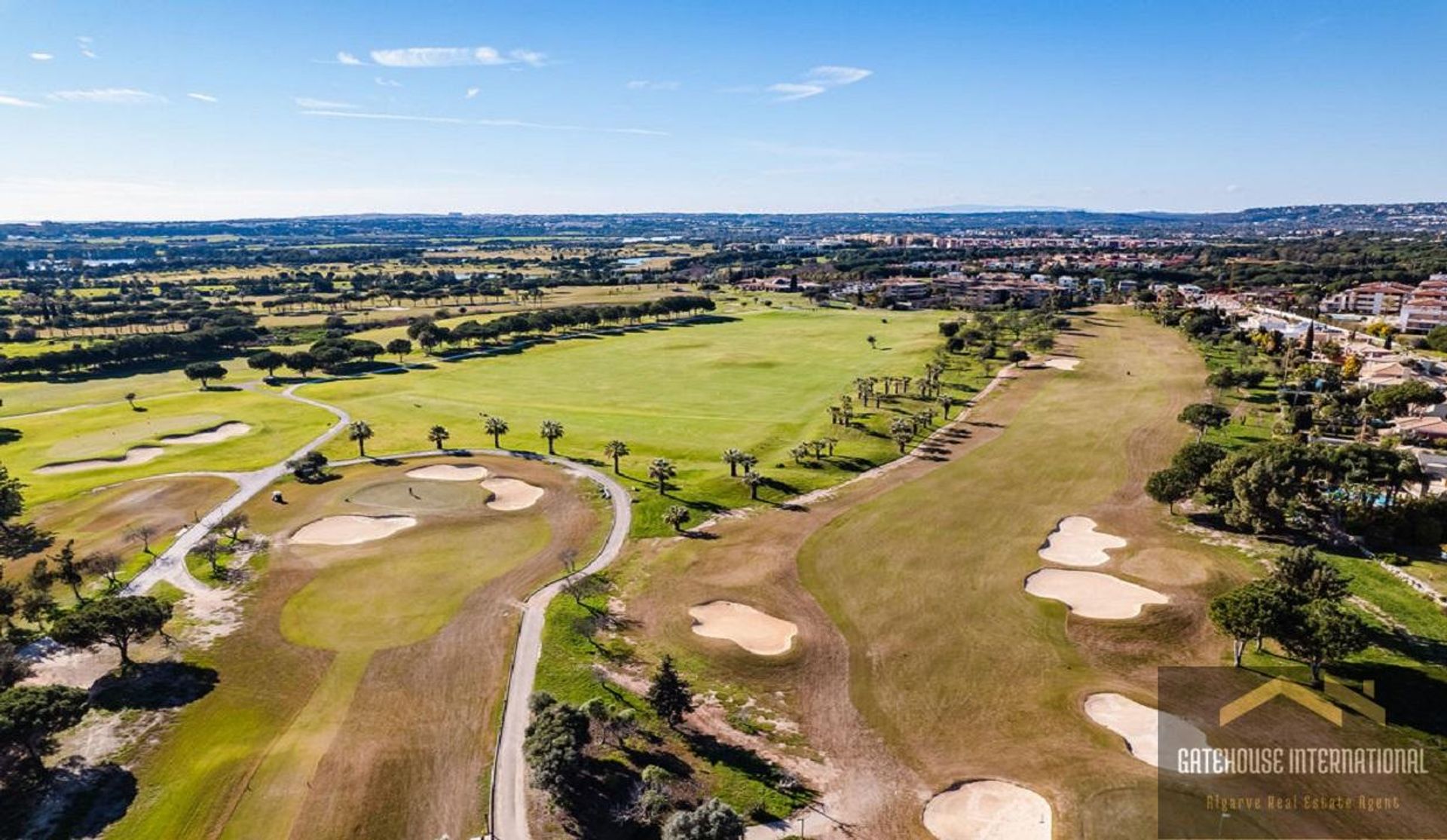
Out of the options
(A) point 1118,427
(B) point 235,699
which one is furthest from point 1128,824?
(A) point 1118,427

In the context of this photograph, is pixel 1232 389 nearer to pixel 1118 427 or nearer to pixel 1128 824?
pixel 1118 427

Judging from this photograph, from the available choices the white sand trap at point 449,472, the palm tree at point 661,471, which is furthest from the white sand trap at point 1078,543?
the white sand trap at point 449,472

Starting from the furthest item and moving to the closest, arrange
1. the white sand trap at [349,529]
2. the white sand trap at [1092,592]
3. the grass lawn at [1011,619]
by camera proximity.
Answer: the white sand trap at [349,529] → the white sand trap at [1092,592] → the grass lawn at [1011,619]

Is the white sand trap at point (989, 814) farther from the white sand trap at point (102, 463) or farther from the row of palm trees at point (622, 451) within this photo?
the white sand trap at point (102, 463)

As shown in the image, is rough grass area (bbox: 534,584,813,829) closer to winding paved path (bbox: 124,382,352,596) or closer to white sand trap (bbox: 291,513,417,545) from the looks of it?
white sand trap (bbox: 291,513,417,545)

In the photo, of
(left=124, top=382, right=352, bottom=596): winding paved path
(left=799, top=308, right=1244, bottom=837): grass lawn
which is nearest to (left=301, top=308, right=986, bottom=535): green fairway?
(left=124, top=382, right=352, bottom=596): winding paved path

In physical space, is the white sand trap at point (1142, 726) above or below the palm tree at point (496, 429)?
below
